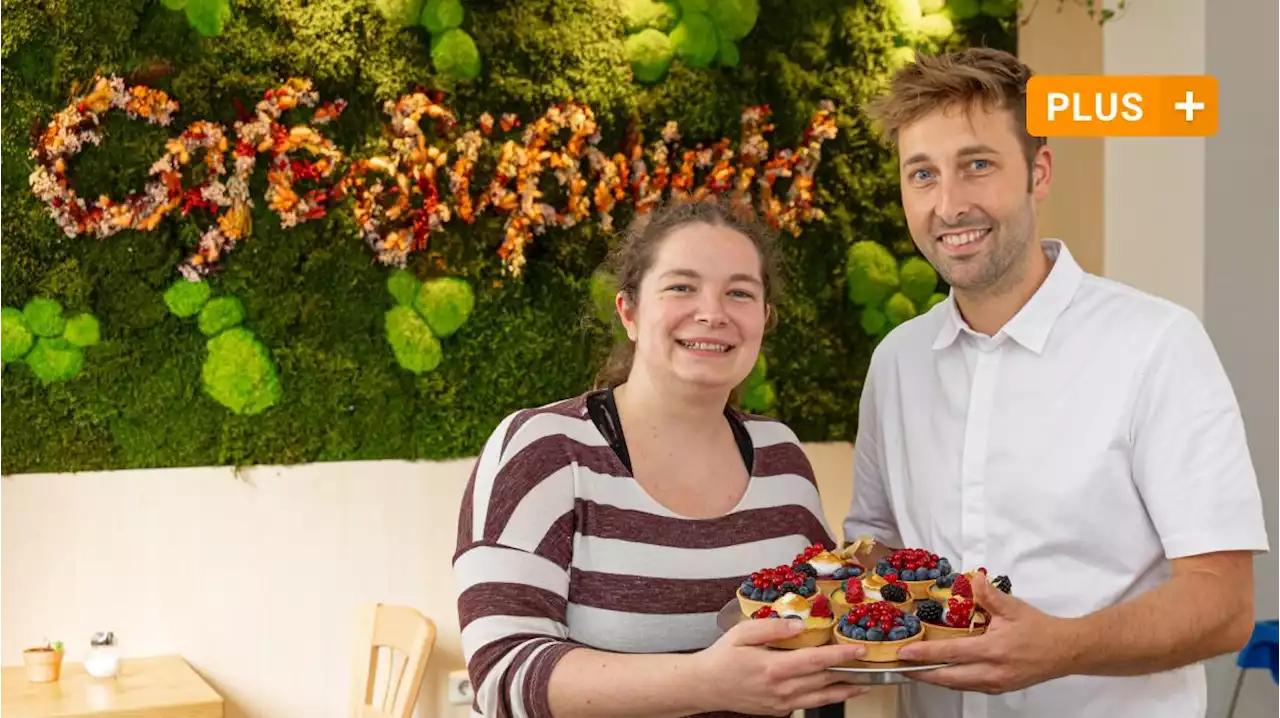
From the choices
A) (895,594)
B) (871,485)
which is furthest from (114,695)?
(895,594)

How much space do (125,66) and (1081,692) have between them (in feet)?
8.13

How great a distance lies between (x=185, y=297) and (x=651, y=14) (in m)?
1.42

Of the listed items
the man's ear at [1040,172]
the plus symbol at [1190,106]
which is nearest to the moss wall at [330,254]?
the plus symbol at [1190,106]

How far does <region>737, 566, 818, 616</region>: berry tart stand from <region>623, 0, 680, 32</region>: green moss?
2.14 metres

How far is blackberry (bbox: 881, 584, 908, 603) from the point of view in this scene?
68.3 inches

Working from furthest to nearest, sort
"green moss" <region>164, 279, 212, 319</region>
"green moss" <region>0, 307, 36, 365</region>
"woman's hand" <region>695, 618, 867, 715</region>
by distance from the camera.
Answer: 1. "green moss" <region>164, 279, 212, 319</region>
2. "green moss" <region>0, 307, 36, 365</region>
3. "woman's hand" <region>695, 618, 867, 715</region>

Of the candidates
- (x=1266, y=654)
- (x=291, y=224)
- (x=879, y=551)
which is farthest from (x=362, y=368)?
(x=1266, y=654)

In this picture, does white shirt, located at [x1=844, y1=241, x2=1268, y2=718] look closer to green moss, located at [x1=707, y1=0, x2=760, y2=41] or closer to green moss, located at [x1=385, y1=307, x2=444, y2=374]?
green moss, located at [x1=385, y1=307, x2=444, y2=374]

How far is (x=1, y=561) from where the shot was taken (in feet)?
9.68

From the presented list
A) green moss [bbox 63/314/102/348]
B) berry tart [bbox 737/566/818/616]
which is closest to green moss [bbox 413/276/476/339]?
green moss [bbox 63/314/102/348]

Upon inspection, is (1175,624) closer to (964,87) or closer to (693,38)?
(964,87)

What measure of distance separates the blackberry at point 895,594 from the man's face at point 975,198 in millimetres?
435

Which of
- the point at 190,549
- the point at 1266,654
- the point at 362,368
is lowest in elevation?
the point at 1266,654

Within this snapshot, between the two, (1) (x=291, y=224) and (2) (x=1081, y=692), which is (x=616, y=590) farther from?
(1) (x=291, y=224)
